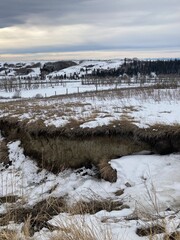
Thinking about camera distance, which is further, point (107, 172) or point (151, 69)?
point (151, 69)

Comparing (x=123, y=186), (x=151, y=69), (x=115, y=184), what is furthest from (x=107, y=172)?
(x=151, y=69)

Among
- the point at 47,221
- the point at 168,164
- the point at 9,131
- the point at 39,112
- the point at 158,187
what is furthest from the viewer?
the point at 39,112

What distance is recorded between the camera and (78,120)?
37.4ft

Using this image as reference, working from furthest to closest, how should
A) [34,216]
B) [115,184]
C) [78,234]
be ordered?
[115,184] → [34,216] → [78,234]

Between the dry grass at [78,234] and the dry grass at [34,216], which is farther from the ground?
the dry grass at [78,234]

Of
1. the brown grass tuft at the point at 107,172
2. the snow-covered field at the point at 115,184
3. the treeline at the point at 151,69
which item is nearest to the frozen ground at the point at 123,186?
the snow-covered field at the point at 115,184

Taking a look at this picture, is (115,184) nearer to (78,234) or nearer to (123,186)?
(123,186)

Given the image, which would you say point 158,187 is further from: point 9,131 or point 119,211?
point 9,131

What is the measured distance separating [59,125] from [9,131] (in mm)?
2867

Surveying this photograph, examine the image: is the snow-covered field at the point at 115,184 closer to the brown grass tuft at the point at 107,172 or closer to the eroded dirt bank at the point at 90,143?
the brown grass tuft at the point at 107,172

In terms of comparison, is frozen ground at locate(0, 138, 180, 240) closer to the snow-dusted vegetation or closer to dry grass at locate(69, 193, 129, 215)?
the snow-dusted vegetation

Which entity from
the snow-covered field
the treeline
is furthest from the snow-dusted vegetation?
the treeline

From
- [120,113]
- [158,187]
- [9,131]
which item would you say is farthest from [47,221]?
[9,131]

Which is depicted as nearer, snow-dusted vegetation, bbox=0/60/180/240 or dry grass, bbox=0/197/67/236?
dry grass, bbox=0/197/67/236
